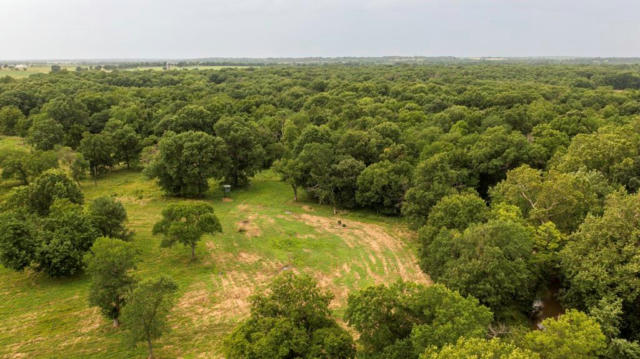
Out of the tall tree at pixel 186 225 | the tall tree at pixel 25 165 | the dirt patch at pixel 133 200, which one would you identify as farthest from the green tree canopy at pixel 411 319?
the tall tree at pixel 25 165

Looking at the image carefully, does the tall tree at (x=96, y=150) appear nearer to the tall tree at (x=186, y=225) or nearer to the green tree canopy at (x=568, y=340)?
the tall tree at (x=186, y=225)

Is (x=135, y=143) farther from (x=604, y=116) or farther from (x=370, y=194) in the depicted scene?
(x=604, y=116)

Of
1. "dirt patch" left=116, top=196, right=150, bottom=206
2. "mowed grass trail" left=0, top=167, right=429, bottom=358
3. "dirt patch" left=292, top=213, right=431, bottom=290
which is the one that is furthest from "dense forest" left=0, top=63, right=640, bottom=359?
"dirt patch" left=116, top=196, right=150, bottom=206

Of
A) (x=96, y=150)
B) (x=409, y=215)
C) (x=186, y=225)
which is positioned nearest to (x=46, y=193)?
(x=186, y=225)

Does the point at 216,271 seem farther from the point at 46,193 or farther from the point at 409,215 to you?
the point at 409,215

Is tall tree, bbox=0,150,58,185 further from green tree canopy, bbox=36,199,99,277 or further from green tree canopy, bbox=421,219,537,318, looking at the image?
green tree canopy, bbox=421,219,537,318

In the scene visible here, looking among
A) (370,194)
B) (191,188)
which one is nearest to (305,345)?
(370,194)

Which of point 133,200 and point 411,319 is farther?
point 133,200
